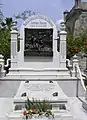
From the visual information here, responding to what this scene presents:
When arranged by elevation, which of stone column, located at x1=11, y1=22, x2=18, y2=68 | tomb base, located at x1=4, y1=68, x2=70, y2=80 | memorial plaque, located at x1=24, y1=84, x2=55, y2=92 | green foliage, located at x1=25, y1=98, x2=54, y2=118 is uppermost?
stone column, located at x1=11, y1=22, x2=18, y2=68

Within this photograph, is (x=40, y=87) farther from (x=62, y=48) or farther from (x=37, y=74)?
(x=62, y=48)

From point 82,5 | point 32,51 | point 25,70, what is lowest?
point 25,70

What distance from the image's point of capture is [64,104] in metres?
8.44

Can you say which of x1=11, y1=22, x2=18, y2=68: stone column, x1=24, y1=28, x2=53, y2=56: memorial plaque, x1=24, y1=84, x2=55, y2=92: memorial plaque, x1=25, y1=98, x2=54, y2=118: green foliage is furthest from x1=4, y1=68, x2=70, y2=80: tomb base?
x1=25, y1=98, x2=54, y2=118: green foliage

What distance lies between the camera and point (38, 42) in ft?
43.0

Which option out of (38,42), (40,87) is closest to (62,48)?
(38,42)

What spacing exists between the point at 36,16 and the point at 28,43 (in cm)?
132

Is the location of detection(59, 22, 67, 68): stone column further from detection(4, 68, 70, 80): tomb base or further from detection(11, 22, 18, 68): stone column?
detection(11, 22, 18, 68): stone column

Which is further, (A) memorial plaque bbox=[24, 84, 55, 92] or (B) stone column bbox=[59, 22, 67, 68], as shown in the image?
(B) stone column bbox=[59, 22, 67, 68]

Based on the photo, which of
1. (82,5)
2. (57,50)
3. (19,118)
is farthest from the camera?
(82,5)

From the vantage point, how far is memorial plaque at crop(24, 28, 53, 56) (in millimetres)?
12969

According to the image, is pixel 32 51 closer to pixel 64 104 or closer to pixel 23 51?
pixel 23 51

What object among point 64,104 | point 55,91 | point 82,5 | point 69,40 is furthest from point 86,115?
point 82,5

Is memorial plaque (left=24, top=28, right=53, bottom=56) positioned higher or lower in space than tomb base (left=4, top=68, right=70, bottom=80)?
higher
